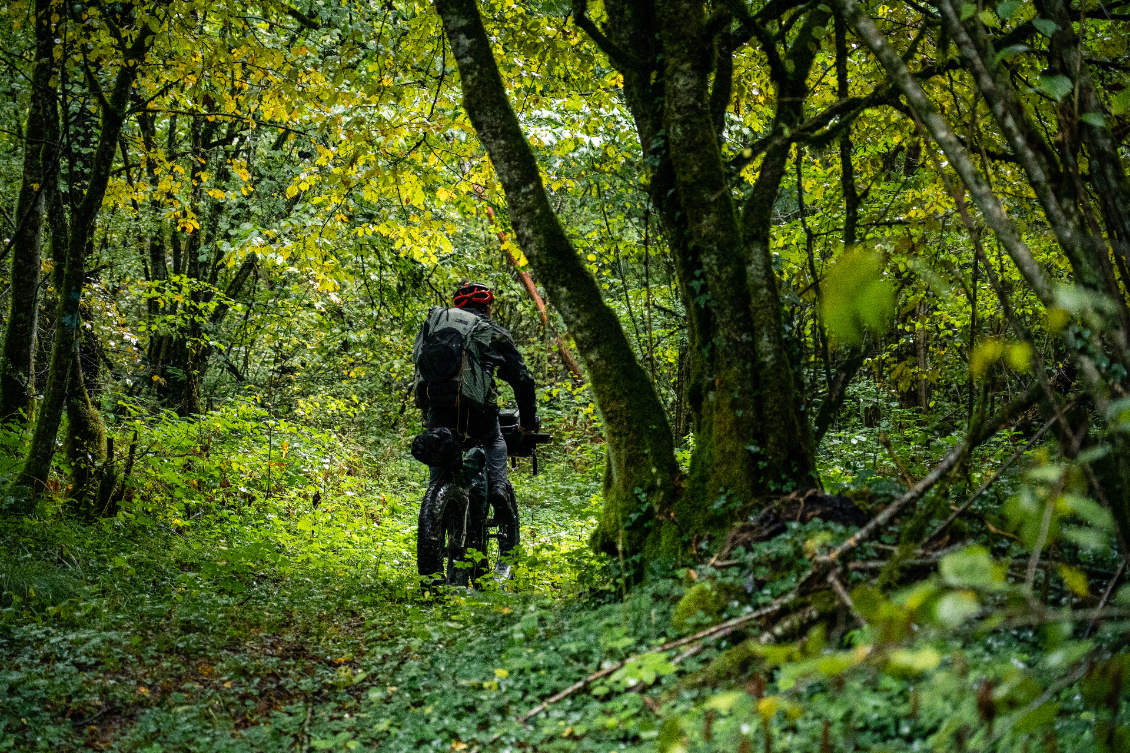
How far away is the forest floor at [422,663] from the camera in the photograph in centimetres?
201

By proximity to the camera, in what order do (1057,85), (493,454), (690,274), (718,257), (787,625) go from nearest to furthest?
(1057,85) < (787,625) < (718,257) < (690,274) < (493,454)

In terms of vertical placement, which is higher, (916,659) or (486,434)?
(486,434)

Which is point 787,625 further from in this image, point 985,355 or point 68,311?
point 68,311

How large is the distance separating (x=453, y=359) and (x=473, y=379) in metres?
0.27

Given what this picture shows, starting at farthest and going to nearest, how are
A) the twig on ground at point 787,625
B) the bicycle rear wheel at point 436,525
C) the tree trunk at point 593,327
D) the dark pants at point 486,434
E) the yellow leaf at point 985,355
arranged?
1. the dark pants at point 486,434
2. the bicycle rear wheel at point 436,525
3. the tree trunk at point 593,327
4. the twig on ground at point 787,625
5. the yellow leaf at point 985,355

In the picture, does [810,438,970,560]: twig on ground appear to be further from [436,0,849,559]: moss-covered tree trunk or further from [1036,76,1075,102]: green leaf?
[1036,76,1075,102]: green leaf

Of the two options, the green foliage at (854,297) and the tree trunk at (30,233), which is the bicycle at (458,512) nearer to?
the tree trunk at (30,233)

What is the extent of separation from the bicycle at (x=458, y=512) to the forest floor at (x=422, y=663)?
0.34 metres

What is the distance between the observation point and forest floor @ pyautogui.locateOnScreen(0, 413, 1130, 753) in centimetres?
201

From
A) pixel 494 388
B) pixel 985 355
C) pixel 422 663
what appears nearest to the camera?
pixel 985 355

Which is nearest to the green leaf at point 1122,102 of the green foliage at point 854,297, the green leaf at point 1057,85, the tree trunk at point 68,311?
the green leaf at point 1057,85

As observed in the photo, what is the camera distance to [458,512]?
18.8ft

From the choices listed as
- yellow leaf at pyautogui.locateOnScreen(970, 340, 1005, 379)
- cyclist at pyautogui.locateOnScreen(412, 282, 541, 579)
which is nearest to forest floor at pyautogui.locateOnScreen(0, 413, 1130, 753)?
yellow leaf at pyautogui.locateOnScreen(970, 340, 1005, 379)

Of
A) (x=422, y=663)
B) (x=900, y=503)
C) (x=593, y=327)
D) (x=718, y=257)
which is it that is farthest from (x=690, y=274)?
(x=422, y=663)
